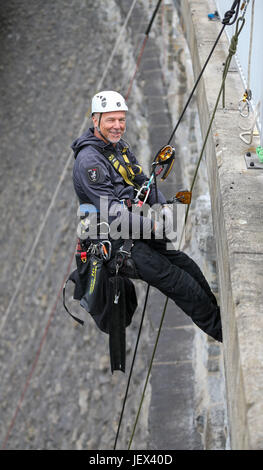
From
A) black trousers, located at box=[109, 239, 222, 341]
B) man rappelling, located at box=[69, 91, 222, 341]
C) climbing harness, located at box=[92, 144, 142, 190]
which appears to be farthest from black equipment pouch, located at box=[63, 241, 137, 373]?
climbing harness, located at box=[92, 144, 142, 190]

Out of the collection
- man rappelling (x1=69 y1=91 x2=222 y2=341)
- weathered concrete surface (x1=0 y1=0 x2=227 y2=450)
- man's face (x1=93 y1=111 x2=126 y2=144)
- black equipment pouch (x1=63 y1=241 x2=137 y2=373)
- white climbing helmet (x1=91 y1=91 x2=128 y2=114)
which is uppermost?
white climbing helmet (x1=91 y1=91 x2=128 y2=114)

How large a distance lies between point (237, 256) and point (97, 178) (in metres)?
1.10

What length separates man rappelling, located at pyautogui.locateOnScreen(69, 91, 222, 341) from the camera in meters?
4.09

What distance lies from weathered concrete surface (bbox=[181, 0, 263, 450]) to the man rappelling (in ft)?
1.03

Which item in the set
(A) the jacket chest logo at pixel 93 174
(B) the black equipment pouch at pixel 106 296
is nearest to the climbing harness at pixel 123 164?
(A) the jacket chest logo at pixel 93 174

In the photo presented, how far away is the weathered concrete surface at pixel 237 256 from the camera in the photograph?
9.03ft

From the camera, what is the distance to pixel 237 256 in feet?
11.5

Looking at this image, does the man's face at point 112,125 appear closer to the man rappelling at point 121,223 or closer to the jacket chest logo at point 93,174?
the man rappelling at point 121,223

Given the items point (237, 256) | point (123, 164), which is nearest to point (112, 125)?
point (123, 164)

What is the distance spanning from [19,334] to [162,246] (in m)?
6.82

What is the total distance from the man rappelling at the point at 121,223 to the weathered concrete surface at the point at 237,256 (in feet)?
1.03

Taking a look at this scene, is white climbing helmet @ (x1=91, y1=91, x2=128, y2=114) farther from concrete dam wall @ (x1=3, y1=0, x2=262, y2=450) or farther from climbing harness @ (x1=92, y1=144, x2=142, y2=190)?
concrete dam wall @ (x1=3, y1=0, x2=262, y2=450)

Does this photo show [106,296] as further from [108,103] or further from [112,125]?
[108,103]

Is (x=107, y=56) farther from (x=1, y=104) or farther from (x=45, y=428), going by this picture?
(x=45, y=428)
